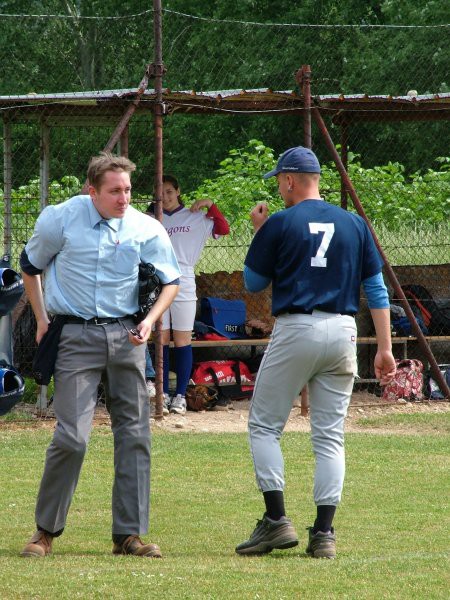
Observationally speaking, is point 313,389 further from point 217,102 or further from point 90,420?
point 217,102

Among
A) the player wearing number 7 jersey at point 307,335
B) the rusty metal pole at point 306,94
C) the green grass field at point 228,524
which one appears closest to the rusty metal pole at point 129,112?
the rusty metal pole at point 306,94

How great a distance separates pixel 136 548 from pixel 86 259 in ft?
4.50

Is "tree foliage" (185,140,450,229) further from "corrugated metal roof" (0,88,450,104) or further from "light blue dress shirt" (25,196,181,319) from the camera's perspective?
"light blue dress shirt" (25,196,181,319)

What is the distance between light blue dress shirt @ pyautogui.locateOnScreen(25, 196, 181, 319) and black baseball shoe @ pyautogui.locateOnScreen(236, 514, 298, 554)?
1.19 metres

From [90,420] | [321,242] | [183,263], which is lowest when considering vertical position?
[90,420]

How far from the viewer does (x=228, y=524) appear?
6.52m

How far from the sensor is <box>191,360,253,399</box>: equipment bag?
11.6 metres

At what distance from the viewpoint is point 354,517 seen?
6703 mm

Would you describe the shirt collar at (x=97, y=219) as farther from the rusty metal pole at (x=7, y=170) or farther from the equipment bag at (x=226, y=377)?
the equipment bag at (x=226, y=377)

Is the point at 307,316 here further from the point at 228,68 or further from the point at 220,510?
the point at 228,68

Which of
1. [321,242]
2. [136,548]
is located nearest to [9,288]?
[136,548]

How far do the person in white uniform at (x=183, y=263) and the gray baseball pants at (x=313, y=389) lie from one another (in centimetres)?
490

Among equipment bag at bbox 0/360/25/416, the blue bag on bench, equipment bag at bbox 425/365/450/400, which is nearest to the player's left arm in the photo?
equipment bag at bbox 0/360/25/416

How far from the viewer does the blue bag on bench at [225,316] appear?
39.6 feet
